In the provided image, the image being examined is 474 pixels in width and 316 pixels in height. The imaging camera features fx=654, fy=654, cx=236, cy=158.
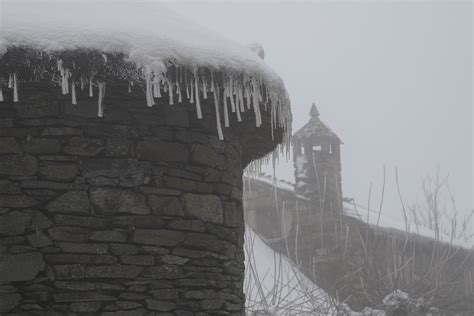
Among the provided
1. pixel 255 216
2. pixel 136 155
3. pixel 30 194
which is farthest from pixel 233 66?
pixel 255 216

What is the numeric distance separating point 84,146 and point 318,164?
14916mm

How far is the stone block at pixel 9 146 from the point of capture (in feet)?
12.4

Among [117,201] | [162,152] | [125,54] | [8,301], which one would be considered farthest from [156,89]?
[8,301]

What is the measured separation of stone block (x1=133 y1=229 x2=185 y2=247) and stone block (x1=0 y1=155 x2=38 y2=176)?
709 mm

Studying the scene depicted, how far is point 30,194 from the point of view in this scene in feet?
12.3

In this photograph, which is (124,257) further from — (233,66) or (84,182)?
(233,66)

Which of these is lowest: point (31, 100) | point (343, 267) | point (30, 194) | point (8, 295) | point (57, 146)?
point (343, 267)

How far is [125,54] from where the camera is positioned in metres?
3.83

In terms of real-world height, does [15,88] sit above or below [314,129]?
above

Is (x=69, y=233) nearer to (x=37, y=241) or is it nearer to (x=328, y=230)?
(x=37, y=241)

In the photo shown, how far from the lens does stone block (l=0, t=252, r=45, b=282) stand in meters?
3.64

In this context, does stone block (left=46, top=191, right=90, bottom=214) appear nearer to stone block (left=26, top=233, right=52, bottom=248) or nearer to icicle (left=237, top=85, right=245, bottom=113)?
stone block (left=26, top=233, right=52, bottom=248)

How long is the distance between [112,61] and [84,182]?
2.38 feet

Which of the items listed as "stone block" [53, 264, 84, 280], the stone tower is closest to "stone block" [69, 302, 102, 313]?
"stone block" [53, 264, 84, 280]
